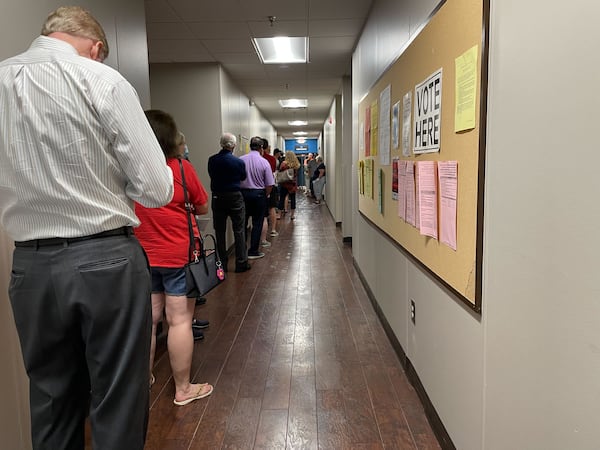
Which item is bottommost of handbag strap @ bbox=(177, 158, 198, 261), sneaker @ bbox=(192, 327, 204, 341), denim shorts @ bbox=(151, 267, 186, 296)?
sneaker @ bbox=(192, 327, 204, 341)

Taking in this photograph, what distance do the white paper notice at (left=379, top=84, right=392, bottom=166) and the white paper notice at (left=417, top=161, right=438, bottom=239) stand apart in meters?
0.88

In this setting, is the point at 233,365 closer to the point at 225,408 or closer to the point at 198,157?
A: the point at 225,408

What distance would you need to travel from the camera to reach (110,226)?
1281mm

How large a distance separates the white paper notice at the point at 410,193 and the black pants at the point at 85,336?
1.43 m

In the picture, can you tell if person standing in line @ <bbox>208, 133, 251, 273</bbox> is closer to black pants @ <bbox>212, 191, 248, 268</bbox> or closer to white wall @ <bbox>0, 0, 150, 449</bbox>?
black pants @ <bbox>212, 191, 248, 268</bbox>

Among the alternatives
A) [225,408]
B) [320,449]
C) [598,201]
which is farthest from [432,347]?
[598,201]

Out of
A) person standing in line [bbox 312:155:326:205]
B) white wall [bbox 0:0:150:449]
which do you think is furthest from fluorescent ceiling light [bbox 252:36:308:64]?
person standing in line [bbox 312:155:326:205]

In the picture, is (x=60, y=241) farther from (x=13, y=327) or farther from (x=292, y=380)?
(x=292, y=380)

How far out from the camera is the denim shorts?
221 cm

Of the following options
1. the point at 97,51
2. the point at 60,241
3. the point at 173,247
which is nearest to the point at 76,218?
the point at 60,241

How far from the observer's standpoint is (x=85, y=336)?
1.29m

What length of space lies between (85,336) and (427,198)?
4.88 feet

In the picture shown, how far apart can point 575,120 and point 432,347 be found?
141 cm

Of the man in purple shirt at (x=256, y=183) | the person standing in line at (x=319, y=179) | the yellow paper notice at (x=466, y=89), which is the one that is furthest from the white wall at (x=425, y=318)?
the person standing in line at (x=319, y=179)
